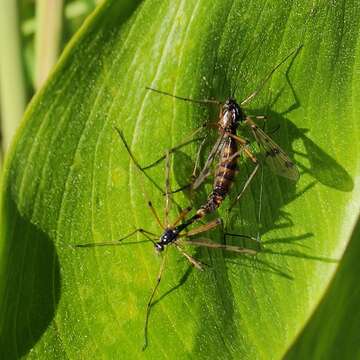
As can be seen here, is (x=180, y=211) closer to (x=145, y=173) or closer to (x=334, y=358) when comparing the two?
(x=145, y=173)

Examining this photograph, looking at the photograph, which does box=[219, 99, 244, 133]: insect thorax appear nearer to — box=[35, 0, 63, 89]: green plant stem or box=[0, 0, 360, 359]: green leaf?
box=[0, 0, 360, 359]: green leaf

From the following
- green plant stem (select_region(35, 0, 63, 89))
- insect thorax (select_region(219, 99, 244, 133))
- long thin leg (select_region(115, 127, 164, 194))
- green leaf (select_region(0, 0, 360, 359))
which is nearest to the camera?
green leaf (select_region(0, 0, 360, 359))

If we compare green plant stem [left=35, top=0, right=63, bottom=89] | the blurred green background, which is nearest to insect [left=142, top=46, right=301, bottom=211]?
the blurred green background

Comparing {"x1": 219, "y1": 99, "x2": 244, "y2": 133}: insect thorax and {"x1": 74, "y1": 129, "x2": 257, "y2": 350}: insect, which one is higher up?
{"x1": 219, "y1": 99, "x2": 244, "y2": 133}: insect thorax

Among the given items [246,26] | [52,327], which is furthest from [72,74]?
[52,327]

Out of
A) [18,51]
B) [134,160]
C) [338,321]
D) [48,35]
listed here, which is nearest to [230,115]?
[134,160]

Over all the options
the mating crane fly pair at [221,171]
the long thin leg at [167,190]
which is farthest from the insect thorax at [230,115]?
the long thin leg at [167,190]

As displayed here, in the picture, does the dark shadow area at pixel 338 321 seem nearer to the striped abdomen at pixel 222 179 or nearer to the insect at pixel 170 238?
the insect at pixel 170 238
